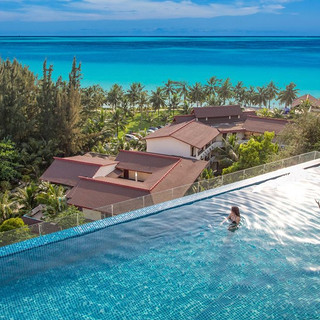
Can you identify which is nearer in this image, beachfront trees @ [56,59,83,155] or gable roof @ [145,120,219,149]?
gable roof @ [145,120,219,149]

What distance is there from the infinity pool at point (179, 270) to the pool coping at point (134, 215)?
185 millimetres

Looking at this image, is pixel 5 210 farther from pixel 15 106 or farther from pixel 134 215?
pixel 15 106

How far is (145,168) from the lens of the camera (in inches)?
1048

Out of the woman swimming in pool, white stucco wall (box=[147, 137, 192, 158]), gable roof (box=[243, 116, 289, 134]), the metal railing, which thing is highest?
the metal railing

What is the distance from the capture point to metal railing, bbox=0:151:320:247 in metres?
10.7

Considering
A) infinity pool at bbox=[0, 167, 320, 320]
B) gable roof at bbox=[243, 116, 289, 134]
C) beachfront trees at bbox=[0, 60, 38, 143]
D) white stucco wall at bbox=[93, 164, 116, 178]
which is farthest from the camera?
gable roof at bbox=[243, 116, 289, 134]

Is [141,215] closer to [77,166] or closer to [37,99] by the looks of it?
[77,166]

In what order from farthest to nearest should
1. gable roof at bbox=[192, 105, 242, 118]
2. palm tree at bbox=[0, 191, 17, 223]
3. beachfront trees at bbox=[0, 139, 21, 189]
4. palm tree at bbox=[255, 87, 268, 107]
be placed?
palm tree at bbox=[255, 87, 268, 107] → gable roof at bbox=[192, 105, 242, 118] → beachfront trees at bbox=[0, 139, 21, 189] → palm tree at bbox=[0, 191, 17, 223]

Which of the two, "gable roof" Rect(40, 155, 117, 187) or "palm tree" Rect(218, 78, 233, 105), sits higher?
"palm tree" Rect(218, 78, 233, 105)

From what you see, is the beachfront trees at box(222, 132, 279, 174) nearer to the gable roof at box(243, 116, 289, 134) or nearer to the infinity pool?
the infinity pool

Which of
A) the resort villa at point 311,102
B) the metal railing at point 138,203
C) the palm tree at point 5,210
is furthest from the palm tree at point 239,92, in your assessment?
the palm tree at point 5,210

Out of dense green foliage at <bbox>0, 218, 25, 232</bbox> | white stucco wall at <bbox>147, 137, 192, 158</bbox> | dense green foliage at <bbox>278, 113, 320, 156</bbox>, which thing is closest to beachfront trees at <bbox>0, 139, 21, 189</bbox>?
dense green foliage at <bbox>0, 218, 25, 232</bbox>

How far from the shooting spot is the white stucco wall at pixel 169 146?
29984 millimetres

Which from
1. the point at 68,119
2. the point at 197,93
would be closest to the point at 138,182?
the point at 68,119
